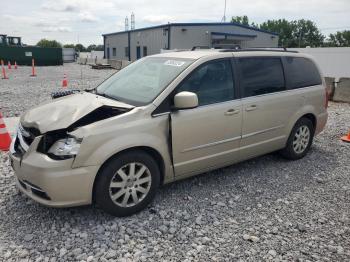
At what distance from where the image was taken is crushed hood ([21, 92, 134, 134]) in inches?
129

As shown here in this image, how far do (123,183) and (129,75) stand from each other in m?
1.67

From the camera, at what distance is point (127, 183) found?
3467 mm

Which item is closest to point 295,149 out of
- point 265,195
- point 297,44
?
point 265,195

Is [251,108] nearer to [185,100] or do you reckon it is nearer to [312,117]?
[185,100]

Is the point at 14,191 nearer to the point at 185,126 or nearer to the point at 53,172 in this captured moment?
the point at 53,172

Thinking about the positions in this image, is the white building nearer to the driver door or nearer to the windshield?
the windshield

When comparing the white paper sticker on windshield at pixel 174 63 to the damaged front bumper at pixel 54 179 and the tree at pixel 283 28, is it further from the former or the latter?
the tree at pixel 283 28

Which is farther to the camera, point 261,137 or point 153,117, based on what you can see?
point 261,137

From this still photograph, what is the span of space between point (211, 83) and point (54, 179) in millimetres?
2173

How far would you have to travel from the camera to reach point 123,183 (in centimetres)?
344

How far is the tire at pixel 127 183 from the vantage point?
331 cm

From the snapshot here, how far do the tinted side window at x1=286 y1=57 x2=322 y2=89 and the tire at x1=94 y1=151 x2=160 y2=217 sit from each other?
274cm

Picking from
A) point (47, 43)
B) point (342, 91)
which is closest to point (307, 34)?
point (47, 43)

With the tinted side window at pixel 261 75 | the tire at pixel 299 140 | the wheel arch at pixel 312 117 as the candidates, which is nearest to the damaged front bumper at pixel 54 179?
the tinted side window at pixel 261 75
